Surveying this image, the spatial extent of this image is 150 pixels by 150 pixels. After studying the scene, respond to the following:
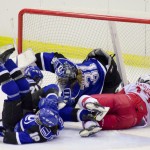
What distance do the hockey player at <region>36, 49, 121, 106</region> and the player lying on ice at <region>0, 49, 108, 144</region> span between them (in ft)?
0.75

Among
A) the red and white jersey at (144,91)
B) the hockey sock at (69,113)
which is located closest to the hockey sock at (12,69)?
the hockey sock at (69,113)

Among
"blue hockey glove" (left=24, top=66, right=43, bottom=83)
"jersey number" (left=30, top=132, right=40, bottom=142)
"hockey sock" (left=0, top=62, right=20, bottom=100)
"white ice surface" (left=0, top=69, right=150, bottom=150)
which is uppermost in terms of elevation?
"hockey sock" (left=0, top=62, right=20, bottom=100)

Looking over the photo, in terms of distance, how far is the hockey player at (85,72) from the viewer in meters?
2.70

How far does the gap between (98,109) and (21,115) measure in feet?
1.31

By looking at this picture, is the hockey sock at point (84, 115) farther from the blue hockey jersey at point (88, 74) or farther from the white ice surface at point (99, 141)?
the blue hockey jersey at point (88, 74)

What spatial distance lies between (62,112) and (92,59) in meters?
0.50

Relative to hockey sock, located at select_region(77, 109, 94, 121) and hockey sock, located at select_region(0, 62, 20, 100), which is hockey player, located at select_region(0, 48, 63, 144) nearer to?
hockey sock, located at select_region(0, 62, 20, 100)

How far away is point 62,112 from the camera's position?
2.56 meters

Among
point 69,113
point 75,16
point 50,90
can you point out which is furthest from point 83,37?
point 69,113

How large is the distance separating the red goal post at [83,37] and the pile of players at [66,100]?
20 centimetres

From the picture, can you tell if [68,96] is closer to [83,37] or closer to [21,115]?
[21,115]

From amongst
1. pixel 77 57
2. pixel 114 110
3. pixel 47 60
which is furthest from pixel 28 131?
pixel 77 57

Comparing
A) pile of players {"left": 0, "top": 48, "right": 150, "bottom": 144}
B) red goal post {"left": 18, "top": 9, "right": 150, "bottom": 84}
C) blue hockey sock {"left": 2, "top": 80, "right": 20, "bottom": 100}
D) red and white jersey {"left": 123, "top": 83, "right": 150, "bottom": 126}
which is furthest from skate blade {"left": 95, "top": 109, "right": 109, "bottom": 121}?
red goal post {"left": 18, "top": 9, "right": 150, "bottom": 84}

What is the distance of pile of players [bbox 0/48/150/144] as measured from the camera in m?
2.25
